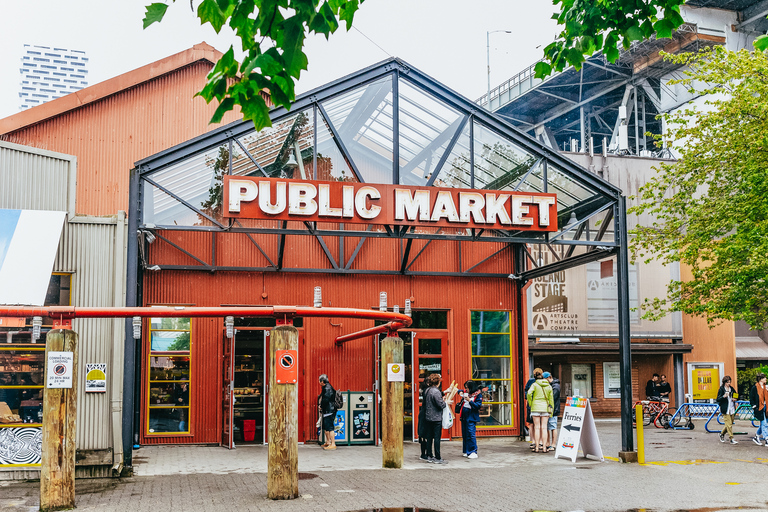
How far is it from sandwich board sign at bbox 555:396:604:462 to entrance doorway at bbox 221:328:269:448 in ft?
21.0

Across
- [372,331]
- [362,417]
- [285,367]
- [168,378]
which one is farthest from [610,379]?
[285,367]

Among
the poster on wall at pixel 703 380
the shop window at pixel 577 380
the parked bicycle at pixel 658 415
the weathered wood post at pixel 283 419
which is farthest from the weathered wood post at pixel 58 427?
the poster on wall at pixel 703 380

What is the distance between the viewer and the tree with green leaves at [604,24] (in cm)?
781

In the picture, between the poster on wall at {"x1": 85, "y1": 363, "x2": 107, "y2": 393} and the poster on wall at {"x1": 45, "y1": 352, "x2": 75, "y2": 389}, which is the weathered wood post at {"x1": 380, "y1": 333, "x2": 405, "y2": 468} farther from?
the poster on wall at {"x1": 45, "y1": 352, "x2": 75, "y2": 389}

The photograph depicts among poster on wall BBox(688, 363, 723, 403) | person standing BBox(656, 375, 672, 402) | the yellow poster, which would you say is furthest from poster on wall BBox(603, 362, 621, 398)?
the yellow poster

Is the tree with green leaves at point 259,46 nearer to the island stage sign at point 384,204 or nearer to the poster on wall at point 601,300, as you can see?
the island stage sign at point 384,204

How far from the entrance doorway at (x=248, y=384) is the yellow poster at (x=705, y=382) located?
16.2 meters

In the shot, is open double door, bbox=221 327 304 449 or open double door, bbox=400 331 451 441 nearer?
open double door, bbox=221 327 304 449

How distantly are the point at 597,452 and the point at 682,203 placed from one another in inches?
341

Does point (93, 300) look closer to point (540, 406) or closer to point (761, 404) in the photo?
point (540, 406)

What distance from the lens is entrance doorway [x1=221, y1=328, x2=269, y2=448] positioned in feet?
54.5

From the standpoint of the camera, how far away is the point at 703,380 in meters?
26.2

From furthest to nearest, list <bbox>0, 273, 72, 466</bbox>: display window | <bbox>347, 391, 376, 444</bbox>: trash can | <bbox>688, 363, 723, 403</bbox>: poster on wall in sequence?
<bbox>688, 363, 723, 403</bbox>: poster on wall
<bbox>347, 391, 376, 444</bbox>: trash can
<bbox>0, 273, 72, 466</bbox>: display window

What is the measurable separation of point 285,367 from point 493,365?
29.4 feet
